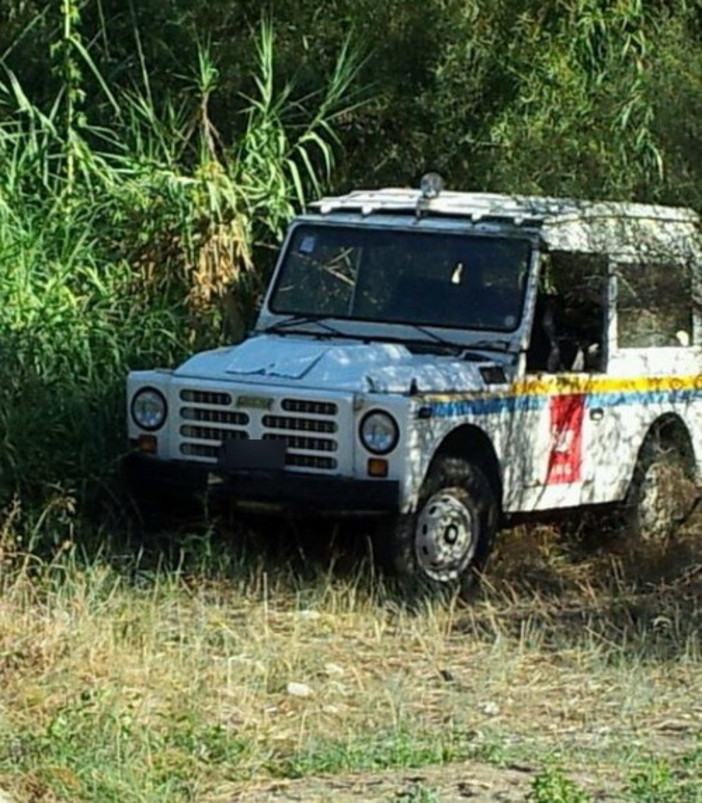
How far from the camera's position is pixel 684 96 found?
9594 mm

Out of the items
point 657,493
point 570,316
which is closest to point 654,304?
point 570,316

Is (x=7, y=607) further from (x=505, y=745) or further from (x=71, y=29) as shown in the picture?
(x=71, y=29)

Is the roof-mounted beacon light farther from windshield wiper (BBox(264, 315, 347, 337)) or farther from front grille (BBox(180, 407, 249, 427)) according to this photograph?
front grille (BBox(180, 407, 249, 427))

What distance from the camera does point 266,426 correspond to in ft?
32.6

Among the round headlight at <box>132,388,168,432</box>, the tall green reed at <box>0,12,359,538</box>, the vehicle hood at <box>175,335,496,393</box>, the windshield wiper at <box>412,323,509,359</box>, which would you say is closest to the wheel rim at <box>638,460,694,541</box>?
the windshield wiper at <box>412,323,509,359</box>

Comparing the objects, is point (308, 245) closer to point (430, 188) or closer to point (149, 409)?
point (430, 188)

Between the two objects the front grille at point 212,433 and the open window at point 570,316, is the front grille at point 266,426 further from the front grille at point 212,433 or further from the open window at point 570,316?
the open window at point 570,316

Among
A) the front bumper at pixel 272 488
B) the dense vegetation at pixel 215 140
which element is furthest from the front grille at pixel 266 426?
the dense vegetation at pixel 215 140

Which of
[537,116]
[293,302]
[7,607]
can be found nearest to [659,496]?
[293,302]

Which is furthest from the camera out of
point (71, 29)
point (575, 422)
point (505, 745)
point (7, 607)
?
point (71, 29)

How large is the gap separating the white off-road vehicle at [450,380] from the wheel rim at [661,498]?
0.5 inches

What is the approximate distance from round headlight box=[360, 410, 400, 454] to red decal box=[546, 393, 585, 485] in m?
1.31

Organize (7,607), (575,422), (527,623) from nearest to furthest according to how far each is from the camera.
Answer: (7,607)
(527,623)
(575,422)

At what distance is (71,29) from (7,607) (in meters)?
5.61
